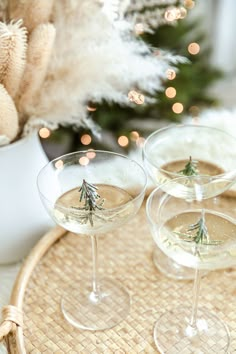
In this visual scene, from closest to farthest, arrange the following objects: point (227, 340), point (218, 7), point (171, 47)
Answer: point (227, 340) → point (171, 47) → point (218, 7)

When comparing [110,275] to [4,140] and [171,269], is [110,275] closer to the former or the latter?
[171,269]

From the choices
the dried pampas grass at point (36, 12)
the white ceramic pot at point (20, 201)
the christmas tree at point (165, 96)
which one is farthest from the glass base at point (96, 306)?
the christmas tree at point (165, 96)

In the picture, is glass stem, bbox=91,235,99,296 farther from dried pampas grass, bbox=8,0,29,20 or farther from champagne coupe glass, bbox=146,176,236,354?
dried pampas grass, bbox=8,0,29,20

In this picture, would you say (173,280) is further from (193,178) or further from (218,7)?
(218,7)

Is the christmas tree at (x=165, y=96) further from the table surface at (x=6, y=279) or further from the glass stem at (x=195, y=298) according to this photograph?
the glass stem at (x=195, y=298)

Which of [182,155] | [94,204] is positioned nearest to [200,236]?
[94,204]

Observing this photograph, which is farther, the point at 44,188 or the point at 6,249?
the point at 6,249

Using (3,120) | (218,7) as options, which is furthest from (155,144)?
(218,7)
